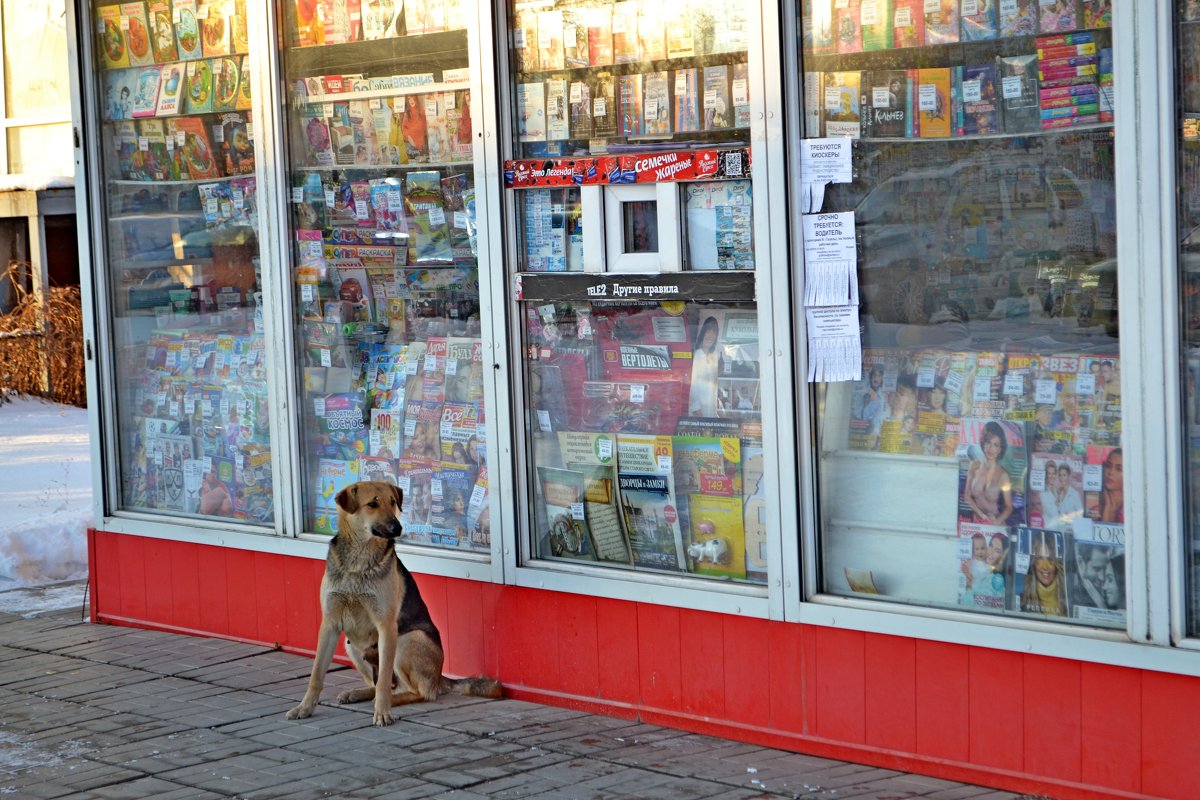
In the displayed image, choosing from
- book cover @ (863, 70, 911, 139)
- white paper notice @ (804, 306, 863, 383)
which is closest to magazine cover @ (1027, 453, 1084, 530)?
white paper notice @ (804, 306, 863, 383)

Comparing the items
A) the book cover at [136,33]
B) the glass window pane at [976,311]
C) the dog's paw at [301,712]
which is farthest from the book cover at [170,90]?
the glass window pane at [976,311]

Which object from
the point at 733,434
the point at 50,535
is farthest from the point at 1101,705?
the point at 50,535

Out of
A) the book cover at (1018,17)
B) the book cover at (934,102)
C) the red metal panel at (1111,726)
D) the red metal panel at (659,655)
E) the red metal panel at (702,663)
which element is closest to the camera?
the red metal panel at (1111,726)

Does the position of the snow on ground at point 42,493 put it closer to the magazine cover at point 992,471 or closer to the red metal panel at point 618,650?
the red metal panel at point 618,650

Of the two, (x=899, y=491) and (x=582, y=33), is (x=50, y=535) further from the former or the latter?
(x=899, y=491)

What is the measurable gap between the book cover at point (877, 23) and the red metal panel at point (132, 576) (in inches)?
181

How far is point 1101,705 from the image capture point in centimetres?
459

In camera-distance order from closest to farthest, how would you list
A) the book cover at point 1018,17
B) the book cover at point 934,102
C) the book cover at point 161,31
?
1. the book cover at point 1018,17
2. the book cover at point 934,102
3. the book cover at point 161,31

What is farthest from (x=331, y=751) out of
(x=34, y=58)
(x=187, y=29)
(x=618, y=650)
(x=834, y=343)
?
(x=34, y=58)

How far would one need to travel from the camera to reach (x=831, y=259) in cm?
521

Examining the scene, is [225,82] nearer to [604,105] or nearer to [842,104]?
[604,105]

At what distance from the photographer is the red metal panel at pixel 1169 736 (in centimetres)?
441

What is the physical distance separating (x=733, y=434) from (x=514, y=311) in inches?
42.6

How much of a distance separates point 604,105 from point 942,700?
8.33ft
